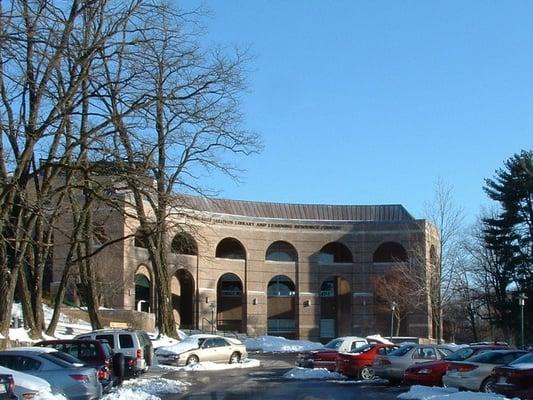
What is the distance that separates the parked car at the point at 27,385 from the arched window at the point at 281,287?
6758 centimetres

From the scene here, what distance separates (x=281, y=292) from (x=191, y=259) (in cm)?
1167

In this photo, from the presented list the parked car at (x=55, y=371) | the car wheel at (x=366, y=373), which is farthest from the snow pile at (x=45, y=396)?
the car wheel at (x=366, y=373)

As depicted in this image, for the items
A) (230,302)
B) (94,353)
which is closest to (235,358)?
(94,353)

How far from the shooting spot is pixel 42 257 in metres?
35.5

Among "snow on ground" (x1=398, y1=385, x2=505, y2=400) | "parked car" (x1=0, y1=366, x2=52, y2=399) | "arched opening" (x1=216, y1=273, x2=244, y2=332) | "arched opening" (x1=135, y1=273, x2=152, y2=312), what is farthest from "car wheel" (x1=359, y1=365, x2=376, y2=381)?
"arched opening" (x1=216, y1=273, x2=244, y2=332)

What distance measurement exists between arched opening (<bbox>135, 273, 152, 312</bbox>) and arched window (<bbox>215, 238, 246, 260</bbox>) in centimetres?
823

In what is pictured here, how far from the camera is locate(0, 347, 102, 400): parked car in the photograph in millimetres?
15992

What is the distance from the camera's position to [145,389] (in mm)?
22469

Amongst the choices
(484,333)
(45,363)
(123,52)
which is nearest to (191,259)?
(484,333)

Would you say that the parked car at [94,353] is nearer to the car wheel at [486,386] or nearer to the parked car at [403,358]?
the parked car at [403,358]

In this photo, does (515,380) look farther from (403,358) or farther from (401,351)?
(401,351)

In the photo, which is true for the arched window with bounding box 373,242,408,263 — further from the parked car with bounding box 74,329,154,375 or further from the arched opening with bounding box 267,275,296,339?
the parked car with bounding box 74,329,154,375

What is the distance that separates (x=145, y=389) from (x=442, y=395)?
841 centimetres

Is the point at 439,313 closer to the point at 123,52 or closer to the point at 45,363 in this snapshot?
the point at 123,52
